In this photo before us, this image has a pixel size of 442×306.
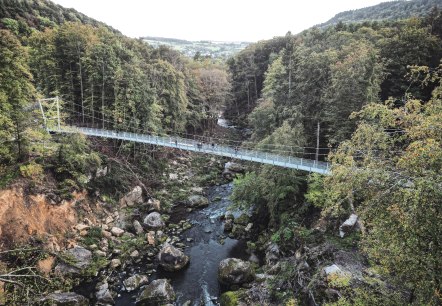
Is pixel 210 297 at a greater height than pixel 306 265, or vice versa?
pixel 306 265

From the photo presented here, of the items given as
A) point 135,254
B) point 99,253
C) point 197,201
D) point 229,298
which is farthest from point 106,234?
point 229,298

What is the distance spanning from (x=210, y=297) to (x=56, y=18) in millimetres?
48738

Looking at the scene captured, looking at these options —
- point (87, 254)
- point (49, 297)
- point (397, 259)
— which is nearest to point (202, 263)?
point (87, 254)

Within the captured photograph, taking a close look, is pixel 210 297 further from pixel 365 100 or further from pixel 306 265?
pixel 365 100

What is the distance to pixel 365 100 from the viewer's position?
14719 millimetres

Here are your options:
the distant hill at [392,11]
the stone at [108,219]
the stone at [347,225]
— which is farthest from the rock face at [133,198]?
the distant hill at [392,11]

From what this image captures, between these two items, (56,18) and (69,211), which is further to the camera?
(56,18)

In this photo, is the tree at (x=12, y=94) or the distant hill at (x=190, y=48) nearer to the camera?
the tree at (x=12, y=94)

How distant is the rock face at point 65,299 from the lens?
36.2 ft

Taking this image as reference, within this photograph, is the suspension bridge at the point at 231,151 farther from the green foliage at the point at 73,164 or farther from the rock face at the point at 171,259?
the rock face at the point at 171,259

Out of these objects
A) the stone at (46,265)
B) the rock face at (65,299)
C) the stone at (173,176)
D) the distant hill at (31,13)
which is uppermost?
the distant hill at (31,13)

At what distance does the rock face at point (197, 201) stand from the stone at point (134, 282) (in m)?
7.37

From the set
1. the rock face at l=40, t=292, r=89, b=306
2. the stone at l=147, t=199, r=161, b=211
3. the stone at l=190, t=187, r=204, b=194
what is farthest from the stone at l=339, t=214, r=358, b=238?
the stone at l=190, t=187, r=204, b=194

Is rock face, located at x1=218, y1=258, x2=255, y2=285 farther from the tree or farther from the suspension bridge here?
the tree
